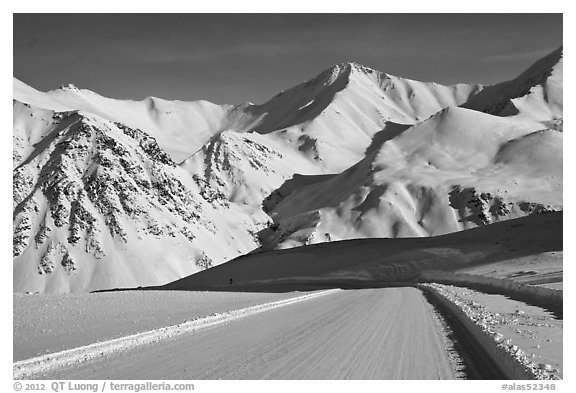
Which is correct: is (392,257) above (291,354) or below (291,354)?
above

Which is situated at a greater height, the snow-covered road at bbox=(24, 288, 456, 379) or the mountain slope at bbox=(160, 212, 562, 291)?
the mountain slope at bbox=(160, 212, 562, 291)

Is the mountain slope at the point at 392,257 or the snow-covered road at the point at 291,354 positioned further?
the mountain slope at the point at 392,257

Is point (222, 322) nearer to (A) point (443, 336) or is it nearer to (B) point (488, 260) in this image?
(A) point (443, 336)

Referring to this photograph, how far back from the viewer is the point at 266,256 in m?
119

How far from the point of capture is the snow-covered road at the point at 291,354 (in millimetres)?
13695

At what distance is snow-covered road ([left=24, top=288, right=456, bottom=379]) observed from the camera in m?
13.7

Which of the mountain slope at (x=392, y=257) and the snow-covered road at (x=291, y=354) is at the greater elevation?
the mountain slope at (x=392, y=257)

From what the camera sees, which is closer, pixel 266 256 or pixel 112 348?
pixel 112 348

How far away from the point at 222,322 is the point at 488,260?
7652 cm

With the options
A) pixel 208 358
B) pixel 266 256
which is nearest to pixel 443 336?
pixel 208 358

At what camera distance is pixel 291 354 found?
16172 millimetres

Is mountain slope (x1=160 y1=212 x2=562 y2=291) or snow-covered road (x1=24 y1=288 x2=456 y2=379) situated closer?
snow-covered road (x1=24 y1=288 x2=456 y2=379)

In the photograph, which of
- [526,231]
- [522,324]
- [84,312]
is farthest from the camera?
[526,231]
